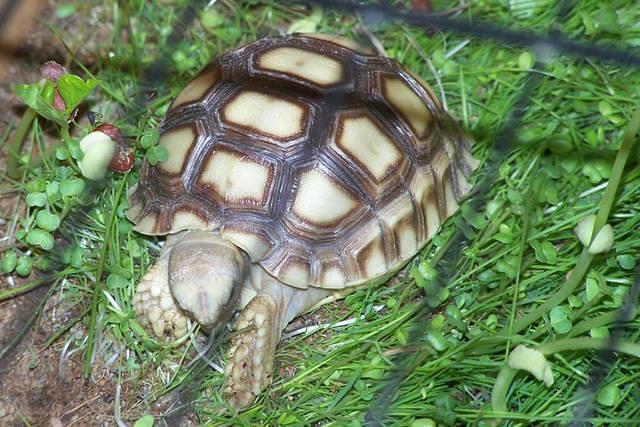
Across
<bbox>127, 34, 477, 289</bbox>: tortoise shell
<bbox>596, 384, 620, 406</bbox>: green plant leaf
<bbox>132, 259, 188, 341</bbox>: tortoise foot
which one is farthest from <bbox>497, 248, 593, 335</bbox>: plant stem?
<bbox>132, 259, 188, 341</bbox>: tortoise foot

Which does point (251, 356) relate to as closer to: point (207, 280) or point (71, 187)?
point (207, 280)

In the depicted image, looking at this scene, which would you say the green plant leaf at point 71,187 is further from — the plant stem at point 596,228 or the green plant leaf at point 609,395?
the green plant leaf at point 609,395

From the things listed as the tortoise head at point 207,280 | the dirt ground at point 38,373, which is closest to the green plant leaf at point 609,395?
the tortoise head at point 207,280

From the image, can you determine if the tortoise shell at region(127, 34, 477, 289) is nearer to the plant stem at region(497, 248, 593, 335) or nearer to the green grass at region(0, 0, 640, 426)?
the green grass at region(0, 0, 640, 426)

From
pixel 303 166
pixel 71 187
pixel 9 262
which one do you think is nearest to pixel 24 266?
pixel 9 262

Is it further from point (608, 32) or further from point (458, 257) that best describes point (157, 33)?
point (608, 32)
